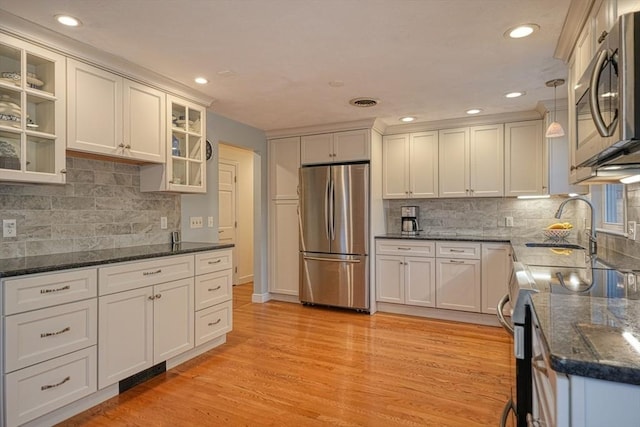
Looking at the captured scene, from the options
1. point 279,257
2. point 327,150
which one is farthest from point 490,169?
point 279,257

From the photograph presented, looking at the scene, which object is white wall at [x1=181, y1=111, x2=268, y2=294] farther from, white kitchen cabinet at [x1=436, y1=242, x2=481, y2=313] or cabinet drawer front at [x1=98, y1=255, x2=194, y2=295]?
white kitchen cabinet at [x1=436, y1=242, x2=481, y2=313]

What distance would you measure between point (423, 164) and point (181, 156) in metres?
2.78

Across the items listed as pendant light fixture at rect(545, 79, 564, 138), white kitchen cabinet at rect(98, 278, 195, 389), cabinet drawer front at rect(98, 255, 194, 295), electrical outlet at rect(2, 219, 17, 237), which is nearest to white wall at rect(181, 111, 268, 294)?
cabinet drawer front at rect(98, 255, 194, 295)

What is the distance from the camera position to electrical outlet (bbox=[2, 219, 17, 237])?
2246 mm

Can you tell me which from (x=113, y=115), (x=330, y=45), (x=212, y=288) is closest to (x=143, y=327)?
(x=212, y=288)

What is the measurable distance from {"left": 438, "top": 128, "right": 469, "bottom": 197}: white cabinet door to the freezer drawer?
51.1 inches

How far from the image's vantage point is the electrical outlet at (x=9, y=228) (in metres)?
2.25

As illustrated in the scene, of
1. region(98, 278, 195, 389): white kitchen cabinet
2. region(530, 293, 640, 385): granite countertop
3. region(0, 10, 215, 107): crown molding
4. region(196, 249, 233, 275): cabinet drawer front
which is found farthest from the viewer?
region(196, 249, 233, 275): cabinet drawer front

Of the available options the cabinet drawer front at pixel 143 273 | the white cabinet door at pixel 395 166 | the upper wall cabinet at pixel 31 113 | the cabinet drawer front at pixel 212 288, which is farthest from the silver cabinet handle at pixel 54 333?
the white cabinet door at pixel 395 166

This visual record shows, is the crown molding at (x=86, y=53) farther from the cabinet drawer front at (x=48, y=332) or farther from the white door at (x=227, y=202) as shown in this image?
the white door at (x=227, y=202)

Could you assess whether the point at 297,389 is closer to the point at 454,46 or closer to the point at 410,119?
the point at 454,46

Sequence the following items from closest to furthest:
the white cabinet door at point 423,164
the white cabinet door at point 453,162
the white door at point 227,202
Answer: the white cabinet door at point 453,162
the white cabinet door at point 423,164
the white door at point 227,202

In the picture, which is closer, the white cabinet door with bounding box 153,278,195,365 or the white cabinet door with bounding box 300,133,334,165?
the white cabinet door with bounding box 153,278,195,365

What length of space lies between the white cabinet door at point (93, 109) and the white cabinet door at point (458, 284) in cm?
335
